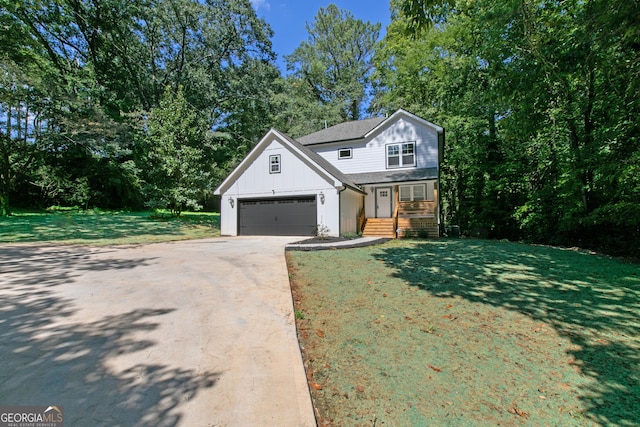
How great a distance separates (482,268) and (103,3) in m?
29.6

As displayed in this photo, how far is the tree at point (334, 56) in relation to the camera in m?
31.9

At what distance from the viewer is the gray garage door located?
580 inches

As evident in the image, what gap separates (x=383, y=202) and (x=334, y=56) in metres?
23.9

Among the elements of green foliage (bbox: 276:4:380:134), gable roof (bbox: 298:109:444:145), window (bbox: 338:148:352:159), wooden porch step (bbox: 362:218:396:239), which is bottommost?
wooden porch step (bbox: 362:218:396:239)

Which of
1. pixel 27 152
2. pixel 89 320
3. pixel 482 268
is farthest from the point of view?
pixel 27 152

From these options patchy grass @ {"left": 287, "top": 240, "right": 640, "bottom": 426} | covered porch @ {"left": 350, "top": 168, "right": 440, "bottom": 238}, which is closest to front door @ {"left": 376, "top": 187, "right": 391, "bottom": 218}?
covered porch @ {"left": 350, "top": 168, "right": 440, "bottom": 238}

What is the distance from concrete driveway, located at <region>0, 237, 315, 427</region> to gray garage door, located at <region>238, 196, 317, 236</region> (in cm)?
881

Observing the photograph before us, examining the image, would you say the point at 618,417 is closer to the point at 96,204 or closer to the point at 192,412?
the point at 192,412

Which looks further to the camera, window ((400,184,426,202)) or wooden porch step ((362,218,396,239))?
window ((400,184,426,202))

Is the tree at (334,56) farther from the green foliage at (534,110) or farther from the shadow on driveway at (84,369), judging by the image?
the shadow on driveway at (84,369)

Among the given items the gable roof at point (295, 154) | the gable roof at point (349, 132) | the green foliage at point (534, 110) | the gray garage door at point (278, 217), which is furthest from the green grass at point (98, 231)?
the green foliage at point (534, 110)

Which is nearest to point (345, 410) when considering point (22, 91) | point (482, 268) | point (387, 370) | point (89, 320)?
point (387, 370)

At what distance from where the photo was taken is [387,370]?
2.88 meters

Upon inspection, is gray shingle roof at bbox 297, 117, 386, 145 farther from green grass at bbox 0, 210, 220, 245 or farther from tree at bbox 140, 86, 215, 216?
green grass at bbox 0, 210, 220, 245
